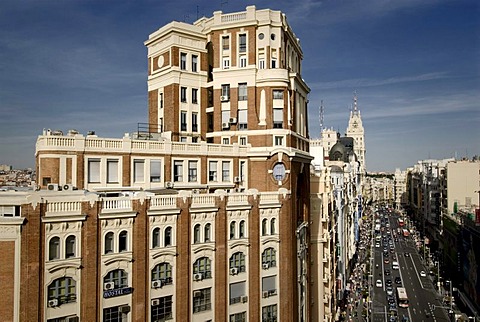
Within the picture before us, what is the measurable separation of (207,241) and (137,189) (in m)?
7.92

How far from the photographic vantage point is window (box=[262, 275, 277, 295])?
3762 cm

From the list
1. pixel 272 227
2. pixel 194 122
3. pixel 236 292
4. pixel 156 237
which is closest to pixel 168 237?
pixel 156 237

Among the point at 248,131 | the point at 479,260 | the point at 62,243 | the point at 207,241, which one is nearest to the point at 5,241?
the point at 62,243

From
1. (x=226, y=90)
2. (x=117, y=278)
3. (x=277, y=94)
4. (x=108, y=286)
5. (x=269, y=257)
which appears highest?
(x=226, y=90)

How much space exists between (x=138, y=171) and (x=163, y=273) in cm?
972

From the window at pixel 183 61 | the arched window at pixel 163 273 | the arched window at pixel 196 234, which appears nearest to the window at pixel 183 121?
the window at pixel 183 61

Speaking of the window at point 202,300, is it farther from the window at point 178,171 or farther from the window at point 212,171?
the window at point 212,171

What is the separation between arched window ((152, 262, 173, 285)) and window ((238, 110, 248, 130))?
17.8 meters

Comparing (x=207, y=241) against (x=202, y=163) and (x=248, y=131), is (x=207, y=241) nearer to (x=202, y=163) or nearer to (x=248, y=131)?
(x=202, y=163)

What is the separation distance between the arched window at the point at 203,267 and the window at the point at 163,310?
10.3 feet

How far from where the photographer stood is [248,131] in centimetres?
4222

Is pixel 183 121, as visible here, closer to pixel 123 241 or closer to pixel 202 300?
pixel 123 241

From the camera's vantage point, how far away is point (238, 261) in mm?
35719

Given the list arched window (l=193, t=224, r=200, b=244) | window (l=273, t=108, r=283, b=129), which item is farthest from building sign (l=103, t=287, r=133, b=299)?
window (l=273, t=108, r=283, b=129)
